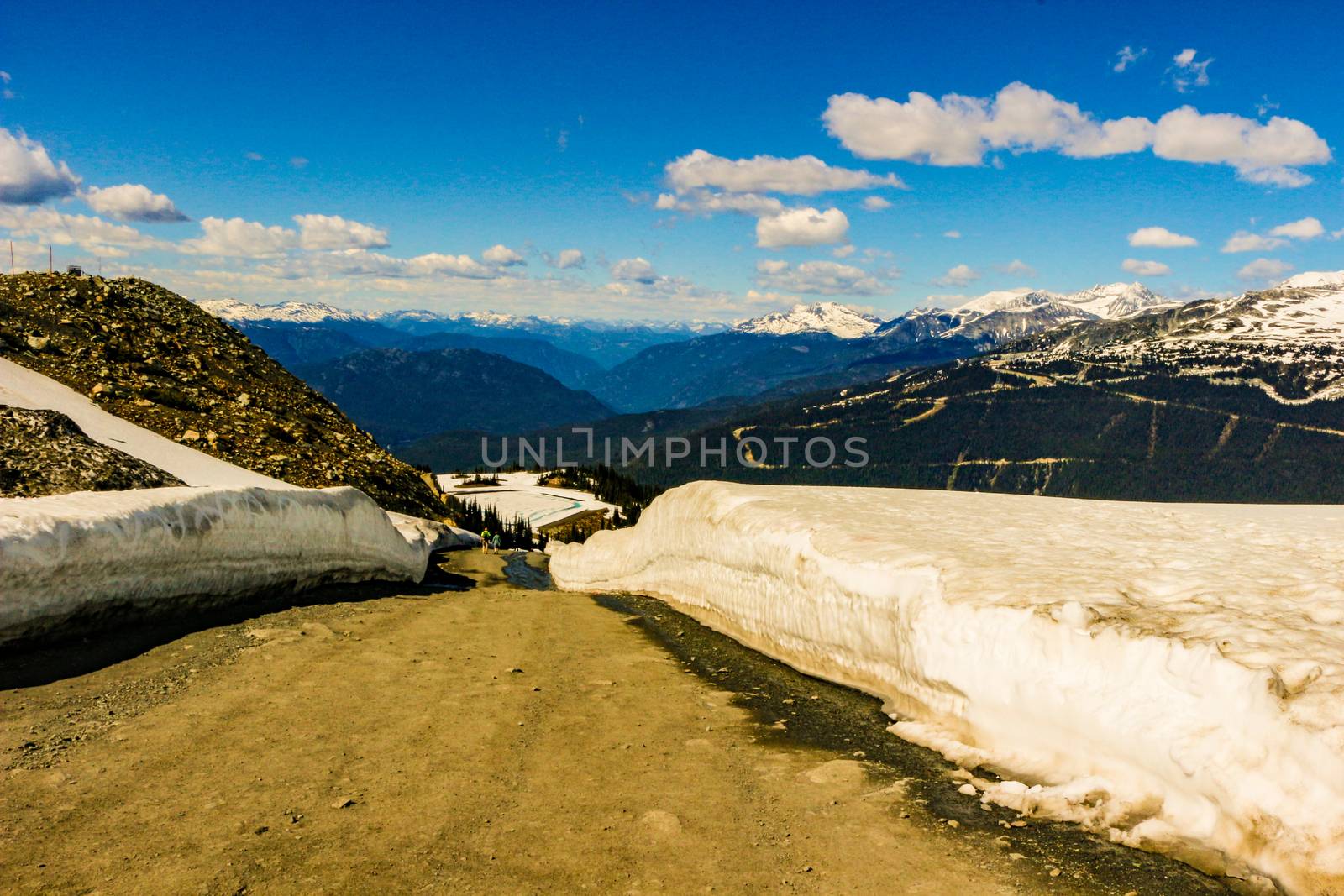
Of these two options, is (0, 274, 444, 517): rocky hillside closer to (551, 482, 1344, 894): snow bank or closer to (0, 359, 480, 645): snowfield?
(0, 359, 480, 645): snowfield

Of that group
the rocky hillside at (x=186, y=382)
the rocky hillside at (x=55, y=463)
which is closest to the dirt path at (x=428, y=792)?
the rocky hillside at (x=55, y=463)

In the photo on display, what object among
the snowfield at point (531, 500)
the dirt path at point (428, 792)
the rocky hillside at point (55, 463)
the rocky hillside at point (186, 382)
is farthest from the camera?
the snowfield at point (531, 500)

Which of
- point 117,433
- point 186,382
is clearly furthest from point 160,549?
point 186,382

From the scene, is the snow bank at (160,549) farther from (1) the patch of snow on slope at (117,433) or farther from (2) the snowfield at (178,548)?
(1) the patch of snow on slope at (117,433)

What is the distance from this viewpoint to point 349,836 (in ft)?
21.3

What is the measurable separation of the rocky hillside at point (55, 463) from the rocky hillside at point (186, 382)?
12655mm

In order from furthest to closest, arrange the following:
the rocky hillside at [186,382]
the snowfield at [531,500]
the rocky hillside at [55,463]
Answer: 1. the snowfield at [531,500]
2. the rocky hillside at [186,382]
3. the rocky hillside at [55,463]

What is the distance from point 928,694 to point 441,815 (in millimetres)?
6302

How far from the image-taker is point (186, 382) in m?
35.8

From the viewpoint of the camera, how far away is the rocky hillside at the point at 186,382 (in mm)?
30984

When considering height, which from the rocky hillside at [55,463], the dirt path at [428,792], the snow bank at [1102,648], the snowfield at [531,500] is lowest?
the snowfield at [531,500]

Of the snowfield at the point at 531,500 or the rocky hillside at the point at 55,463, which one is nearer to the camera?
the rocky hillside at the point at 55,463

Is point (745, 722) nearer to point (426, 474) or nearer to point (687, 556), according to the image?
point (687, 556)

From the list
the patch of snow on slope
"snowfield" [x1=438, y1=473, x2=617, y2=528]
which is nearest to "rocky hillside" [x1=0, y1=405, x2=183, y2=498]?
the patch of snow on slope
